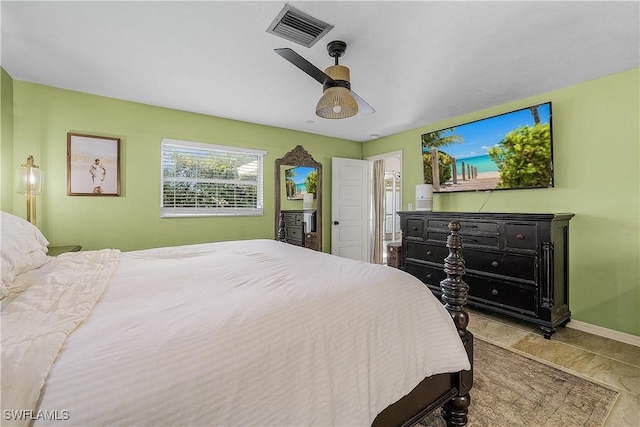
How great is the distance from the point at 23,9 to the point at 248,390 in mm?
2672

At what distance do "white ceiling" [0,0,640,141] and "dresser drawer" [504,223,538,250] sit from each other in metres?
1.46

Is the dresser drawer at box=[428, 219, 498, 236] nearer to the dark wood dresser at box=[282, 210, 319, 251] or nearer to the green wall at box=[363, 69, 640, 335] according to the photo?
the green wall at box=[363, 69, 640, 335]

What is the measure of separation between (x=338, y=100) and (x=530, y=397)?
2329mm

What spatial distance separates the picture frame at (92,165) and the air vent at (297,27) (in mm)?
2469

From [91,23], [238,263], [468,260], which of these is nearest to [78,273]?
[238,263]

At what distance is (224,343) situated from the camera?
2.88ft

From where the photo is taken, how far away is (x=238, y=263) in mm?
1828

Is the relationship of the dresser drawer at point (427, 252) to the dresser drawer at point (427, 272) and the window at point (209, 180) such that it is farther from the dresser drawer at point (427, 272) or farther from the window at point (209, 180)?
the window at point (209, 180)

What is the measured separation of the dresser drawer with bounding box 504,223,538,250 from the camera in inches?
108

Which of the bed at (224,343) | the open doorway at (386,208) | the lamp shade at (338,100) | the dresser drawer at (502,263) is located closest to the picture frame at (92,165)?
the bed at (224,343)

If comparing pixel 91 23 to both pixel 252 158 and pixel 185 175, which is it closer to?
pixel 185 175

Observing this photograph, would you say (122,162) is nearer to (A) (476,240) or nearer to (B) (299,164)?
(B) (299,164)
